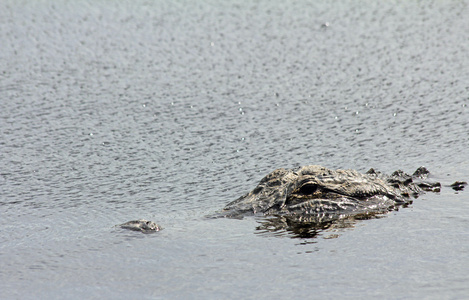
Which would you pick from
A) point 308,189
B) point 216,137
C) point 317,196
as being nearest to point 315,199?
point 317,196

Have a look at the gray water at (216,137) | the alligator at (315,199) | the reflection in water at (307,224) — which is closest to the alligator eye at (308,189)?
the alligator at (315,199)

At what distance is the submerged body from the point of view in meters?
12.1

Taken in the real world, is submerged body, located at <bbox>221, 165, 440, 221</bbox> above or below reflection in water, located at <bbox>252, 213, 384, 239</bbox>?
above

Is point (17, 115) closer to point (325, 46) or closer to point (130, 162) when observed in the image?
point (130, 162)

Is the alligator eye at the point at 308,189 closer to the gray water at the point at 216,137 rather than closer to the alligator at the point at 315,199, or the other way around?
the alligator at the point at 315,199

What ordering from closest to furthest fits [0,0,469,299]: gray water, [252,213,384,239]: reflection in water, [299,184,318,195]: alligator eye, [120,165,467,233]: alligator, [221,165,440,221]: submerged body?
[0,0,469,299]: gray water, [252,213,384,239]: reflection in water, [120,165,467,233]: alligator, [221,165,440,221]: submerged body, [299,184,318,195]: alligator eye

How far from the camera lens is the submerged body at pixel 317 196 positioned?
12.1m

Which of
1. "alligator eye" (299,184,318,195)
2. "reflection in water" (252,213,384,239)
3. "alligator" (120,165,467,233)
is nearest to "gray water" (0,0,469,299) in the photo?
"reflection in water" (252,213,384,239)

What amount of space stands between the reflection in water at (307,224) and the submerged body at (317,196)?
0.39ft

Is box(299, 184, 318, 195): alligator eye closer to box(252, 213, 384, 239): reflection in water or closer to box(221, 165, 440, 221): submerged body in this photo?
box(221, 165, 440, 221): submerged body

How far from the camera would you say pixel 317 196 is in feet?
40.3

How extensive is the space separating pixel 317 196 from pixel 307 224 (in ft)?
2.63

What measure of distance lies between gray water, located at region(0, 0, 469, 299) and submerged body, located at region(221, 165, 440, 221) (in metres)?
0.50

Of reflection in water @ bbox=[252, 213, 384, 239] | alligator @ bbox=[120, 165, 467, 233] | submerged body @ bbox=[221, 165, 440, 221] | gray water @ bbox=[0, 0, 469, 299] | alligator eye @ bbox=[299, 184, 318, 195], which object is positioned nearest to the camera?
gray water @ bbox=[0, 0, 469, 299]
